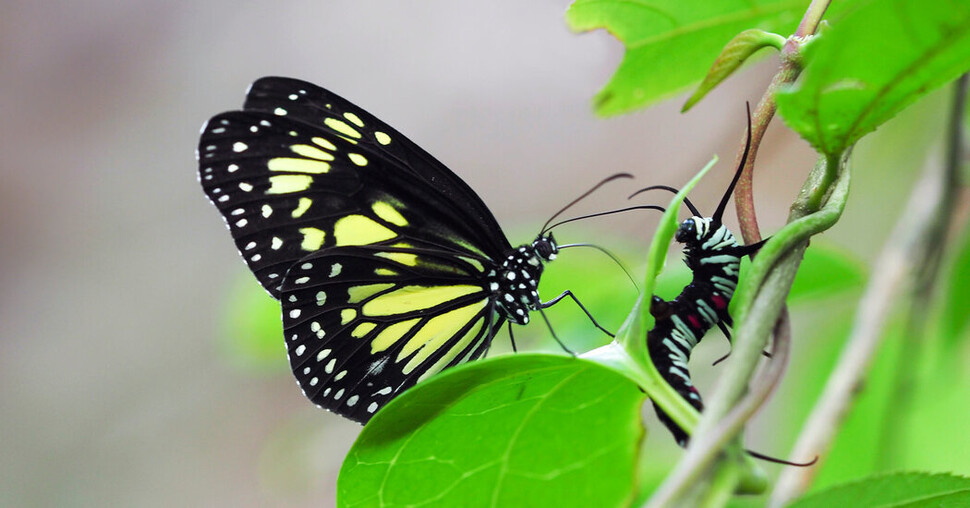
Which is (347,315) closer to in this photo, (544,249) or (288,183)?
(288,183)

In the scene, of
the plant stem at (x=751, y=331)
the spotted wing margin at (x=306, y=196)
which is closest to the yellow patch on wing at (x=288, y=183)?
the spotted wing margin at (x=306, y=196)

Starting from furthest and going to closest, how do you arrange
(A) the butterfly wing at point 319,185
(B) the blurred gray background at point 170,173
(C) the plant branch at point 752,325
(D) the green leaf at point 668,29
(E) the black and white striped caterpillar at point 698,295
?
(B) the blurred gray background at point 170,173, (A) the butterfly wing at point 319,185, (D) the green leaf at point 668,29, (E) the black and white striped caterpillar at point 698,295, (C) the plant branch at point 752,325

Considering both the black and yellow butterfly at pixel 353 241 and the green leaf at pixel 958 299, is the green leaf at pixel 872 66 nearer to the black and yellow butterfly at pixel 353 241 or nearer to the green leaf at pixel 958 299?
the black and yellow butterfly at pixel 353 241

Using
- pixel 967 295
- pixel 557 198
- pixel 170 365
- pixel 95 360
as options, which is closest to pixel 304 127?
pixel 967 295

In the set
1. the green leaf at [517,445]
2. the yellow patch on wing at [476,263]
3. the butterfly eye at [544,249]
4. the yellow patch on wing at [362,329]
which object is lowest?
the green leaf at [517,445]

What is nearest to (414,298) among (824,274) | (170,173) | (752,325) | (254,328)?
(254,328)

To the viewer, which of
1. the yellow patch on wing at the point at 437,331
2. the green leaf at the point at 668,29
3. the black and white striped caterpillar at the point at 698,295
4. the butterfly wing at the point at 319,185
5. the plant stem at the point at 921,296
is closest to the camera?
the black and white striped caterpillar at the point at 698,295

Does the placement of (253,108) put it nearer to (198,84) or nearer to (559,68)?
(559,68)
